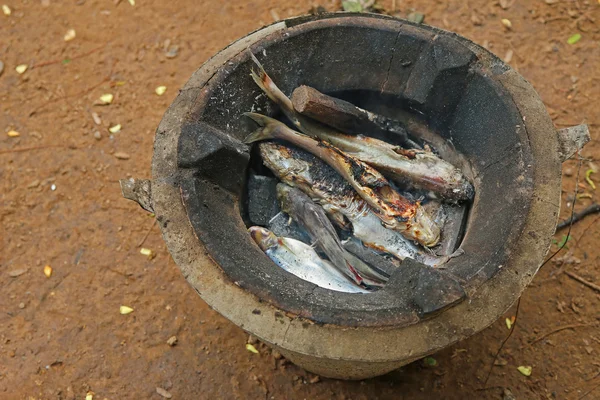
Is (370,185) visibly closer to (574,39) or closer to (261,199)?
(261,199)

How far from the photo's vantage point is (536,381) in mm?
3783

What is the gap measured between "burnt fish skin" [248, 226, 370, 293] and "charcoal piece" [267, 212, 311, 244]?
16cm

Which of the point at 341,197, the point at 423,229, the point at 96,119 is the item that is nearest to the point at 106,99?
the point at 96,119

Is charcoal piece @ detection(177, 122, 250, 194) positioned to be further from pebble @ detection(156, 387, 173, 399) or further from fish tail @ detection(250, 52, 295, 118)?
pebble @ detection(156, 387, 173, 399)

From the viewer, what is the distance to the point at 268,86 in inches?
122

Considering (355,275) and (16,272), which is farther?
(16,272)

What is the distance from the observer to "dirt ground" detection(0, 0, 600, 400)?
3.84 m

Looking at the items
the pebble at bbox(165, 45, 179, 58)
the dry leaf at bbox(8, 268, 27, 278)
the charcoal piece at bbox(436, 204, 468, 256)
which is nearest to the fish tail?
the charcoal piece at bbox(436, 204, 468, 256)

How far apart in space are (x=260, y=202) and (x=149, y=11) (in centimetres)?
311

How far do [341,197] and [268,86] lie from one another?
785 mm

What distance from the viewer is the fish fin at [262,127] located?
315cm

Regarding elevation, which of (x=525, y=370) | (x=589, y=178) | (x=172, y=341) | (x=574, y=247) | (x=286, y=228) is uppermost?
(x=589, y=178)

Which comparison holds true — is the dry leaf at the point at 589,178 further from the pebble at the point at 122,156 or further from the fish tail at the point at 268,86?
the pebble at the point at 122,156

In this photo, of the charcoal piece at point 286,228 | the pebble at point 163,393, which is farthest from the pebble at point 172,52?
the pebble at point 163,393
